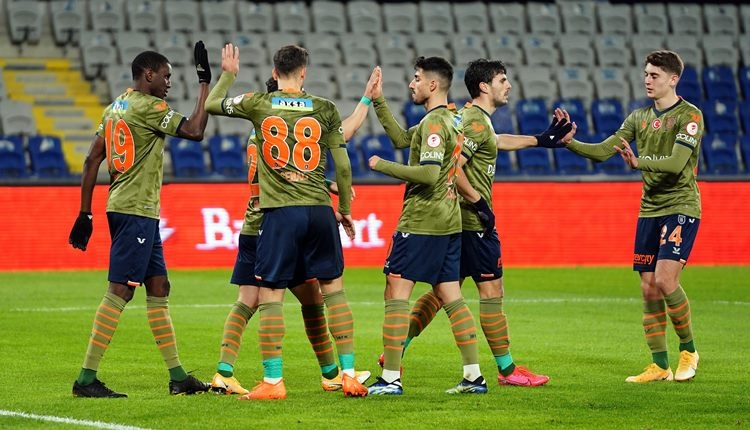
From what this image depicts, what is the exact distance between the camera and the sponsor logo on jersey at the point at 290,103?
329 inches

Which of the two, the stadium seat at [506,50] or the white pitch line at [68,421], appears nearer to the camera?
the white pitch line at [68,421]

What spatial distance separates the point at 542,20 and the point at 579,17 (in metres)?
1.00

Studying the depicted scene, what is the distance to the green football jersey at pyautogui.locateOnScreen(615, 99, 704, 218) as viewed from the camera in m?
9.61

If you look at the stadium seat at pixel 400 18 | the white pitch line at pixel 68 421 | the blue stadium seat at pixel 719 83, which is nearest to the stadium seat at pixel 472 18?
the stadium seat at pixel 400 18

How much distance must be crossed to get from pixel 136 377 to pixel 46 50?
1886 centimetres

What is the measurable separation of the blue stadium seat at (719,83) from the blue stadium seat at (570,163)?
14.8ft

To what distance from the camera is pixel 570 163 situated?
1038 inches

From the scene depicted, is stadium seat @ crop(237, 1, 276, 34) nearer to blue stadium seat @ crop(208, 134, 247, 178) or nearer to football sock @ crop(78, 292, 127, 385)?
blue stadium seat @ crop(208, 134, 247, 178)

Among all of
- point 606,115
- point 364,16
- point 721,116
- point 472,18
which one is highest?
point 364,16

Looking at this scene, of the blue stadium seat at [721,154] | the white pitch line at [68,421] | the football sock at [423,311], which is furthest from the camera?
the blue stadium seat at [721,154]

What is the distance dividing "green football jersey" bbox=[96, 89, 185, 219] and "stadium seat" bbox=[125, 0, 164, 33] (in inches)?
758

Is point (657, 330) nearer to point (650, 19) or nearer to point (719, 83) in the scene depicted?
point (719, 83)

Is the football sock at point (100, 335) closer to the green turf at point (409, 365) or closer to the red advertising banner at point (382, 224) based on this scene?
the green turf at point (409, 365)

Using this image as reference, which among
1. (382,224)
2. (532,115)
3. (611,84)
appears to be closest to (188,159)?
(382,224)
